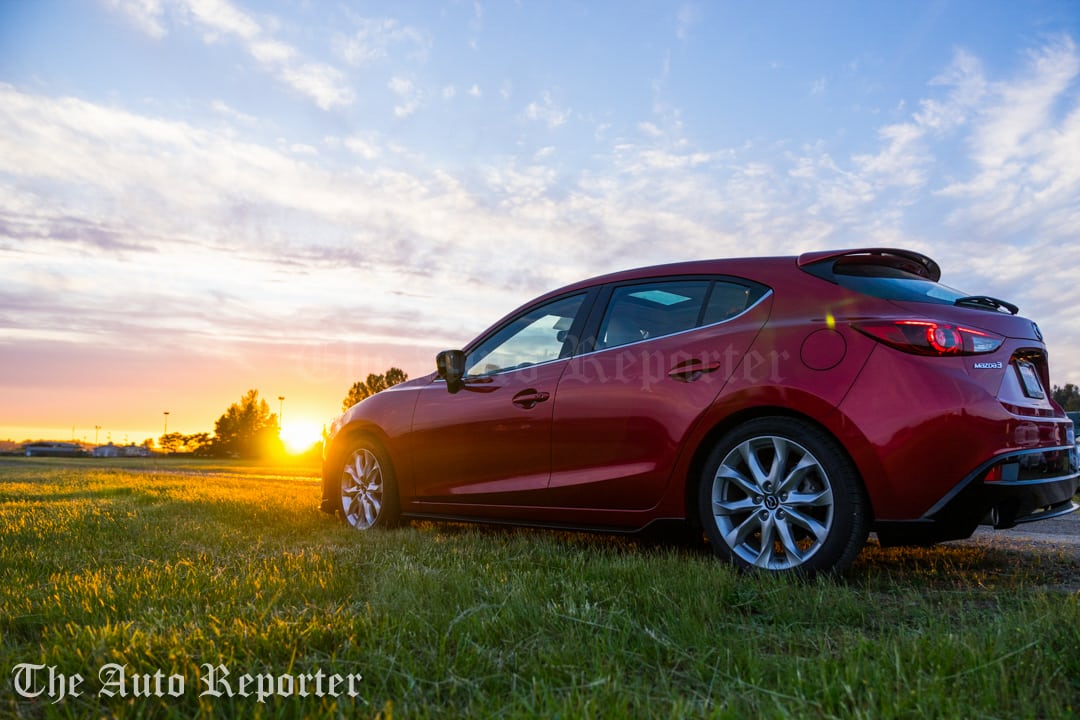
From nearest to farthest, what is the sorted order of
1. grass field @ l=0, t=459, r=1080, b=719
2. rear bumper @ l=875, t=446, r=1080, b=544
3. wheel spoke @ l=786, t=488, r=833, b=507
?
grass field @ l=0, t=459, r=1080, b=719 → rear bumper @ l=875, t=446, r=1080, b=544 → wheel spoke @ l=786, t=488, r=833, b=507

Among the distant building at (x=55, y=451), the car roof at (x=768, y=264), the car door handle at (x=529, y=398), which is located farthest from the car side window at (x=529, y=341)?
the distant building at (x=55, y=451)

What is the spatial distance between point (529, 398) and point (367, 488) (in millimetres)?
1935

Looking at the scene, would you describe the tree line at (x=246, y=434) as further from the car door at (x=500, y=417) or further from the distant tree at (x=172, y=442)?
the car door at (x=500, y=417)

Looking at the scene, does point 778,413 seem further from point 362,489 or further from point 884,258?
point 362,489

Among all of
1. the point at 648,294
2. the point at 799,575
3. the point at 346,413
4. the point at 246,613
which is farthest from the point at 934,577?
the point at 346,413

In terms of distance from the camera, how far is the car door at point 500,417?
4.71 m

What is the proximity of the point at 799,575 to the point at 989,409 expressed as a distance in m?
1.07

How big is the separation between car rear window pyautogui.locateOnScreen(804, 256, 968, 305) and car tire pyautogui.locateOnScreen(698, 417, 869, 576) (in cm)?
74

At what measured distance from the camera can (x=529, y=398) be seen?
15.6 feet

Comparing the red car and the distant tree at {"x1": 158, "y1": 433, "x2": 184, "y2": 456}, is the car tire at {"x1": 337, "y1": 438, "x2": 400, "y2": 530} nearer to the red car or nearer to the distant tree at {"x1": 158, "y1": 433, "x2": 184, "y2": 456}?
the red car

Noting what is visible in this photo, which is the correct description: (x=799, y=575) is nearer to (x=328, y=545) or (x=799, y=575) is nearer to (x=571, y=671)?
(x=571, y=671)

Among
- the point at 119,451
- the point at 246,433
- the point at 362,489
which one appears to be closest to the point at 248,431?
the point at 246,433

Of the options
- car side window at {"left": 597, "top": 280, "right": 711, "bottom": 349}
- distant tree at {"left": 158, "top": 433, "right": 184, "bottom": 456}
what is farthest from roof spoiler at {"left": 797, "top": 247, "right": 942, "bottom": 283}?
distant tree at {"left": 158, "top": 433, "right": 184, "bottom": 456}

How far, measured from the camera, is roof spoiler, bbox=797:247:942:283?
387 centimetres
